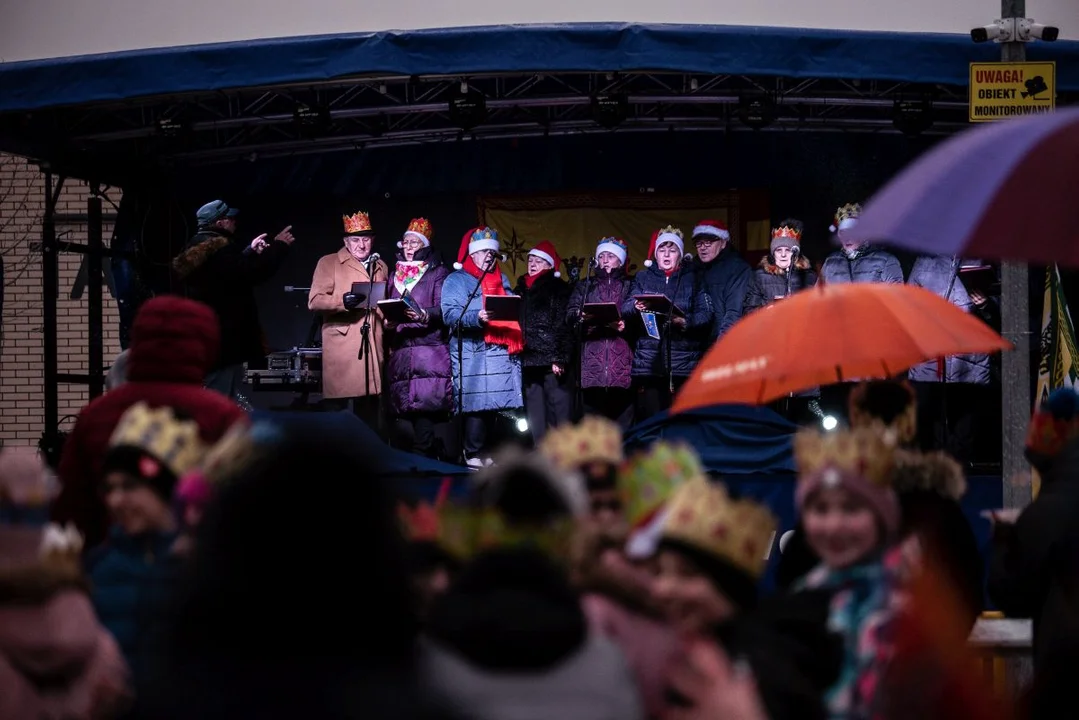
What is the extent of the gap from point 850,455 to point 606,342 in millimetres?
8245

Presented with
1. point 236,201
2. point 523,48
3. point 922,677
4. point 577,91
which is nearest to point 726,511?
point 922,677

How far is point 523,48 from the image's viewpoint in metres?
9.53

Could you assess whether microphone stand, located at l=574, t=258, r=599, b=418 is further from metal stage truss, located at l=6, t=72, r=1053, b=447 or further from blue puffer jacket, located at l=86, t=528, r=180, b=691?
blue puffer jacket, located at l=86, t=528, r=180, b=691

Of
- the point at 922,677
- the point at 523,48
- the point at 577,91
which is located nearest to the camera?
the point at 922,677

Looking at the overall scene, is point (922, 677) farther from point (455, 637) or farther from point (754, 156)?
point (754, 156)

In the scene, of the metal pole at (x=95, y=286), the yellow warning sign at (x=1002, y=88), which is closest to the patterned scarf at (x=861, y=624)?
the yellow warning sign at (x=1002, y=88)

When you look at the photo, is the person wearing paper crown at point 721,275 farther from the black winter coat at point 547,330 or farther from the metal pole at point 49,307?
the metal pole at point 49,307

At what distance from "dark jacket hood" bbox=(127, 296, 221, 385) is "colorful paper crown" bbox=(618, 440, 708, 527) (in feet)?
6.09

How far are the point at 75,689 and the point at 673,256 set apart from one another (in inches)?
377

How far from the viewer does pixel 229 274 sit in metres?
10.7

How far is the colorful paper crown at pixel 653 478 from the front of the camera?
2.75m

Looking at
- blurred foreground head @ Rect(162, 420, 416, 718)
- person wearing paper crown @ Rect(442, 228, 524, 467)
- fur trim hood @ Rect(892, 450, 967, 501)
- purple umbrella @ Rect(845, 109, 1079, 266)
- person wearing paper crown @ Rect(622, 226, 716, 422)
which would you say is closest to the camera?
blurred foreground head @ Rect(162, 420, 416, 718)

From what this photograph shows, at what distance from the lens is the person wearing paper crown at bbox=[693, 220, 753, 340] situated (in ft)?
37.7

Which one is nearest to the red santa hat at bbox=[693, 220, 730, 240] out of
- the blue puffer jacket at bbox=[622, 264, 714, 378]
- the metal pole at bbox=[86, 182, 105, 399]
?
the blue puffer jacket at bbox=[622, 264, 714, 378]
